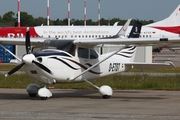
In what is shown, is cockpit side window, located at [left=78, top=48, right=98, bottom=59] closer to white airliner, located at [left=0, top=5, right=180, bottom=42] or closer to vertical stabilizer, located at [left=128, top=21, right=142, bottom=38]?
vertical stabilizer, located at [left=128, top=21, right=142, bottom=38]

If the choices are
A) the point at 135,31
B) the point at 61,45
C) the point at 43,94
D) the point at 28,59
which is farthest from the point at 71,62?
the point at 135,31

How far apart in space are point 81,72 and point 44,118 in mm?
5026

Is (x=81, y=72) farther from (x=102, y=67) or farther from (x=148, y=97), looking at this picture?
(x=148, y=97)

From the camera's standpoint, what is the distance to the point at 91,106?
13945 mm

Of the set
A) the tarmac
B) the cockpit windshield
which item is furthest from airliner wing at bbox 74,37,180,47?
the tarmac

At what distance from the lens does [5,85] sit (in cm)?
2083

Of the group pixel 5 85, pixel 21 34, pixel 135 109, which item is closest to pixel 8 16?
pixel 21 34

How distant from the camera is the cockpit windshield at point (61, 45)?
15.8 meters

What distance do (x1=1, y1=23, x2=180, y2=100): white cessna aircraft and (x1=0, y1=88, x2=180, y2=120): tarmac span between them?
0.57 m

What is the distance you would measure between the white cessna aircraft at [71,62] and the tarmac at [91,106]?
573 millimetres

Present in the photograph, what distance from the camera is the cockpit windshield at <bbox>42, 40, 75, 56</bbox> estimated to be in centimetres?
1577

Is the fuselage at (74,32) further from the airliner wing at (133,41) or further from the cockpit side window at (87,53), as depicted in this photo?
Answer: the airliner wing at (133,41)

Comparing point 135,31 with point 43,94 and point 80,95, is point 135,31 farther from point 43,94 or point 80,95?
point 43,94

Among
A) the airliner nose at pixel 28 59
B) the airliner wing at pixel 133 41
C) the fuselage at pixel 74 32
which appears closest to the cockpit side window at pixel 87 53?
the airliner wing at pixel 133 41
